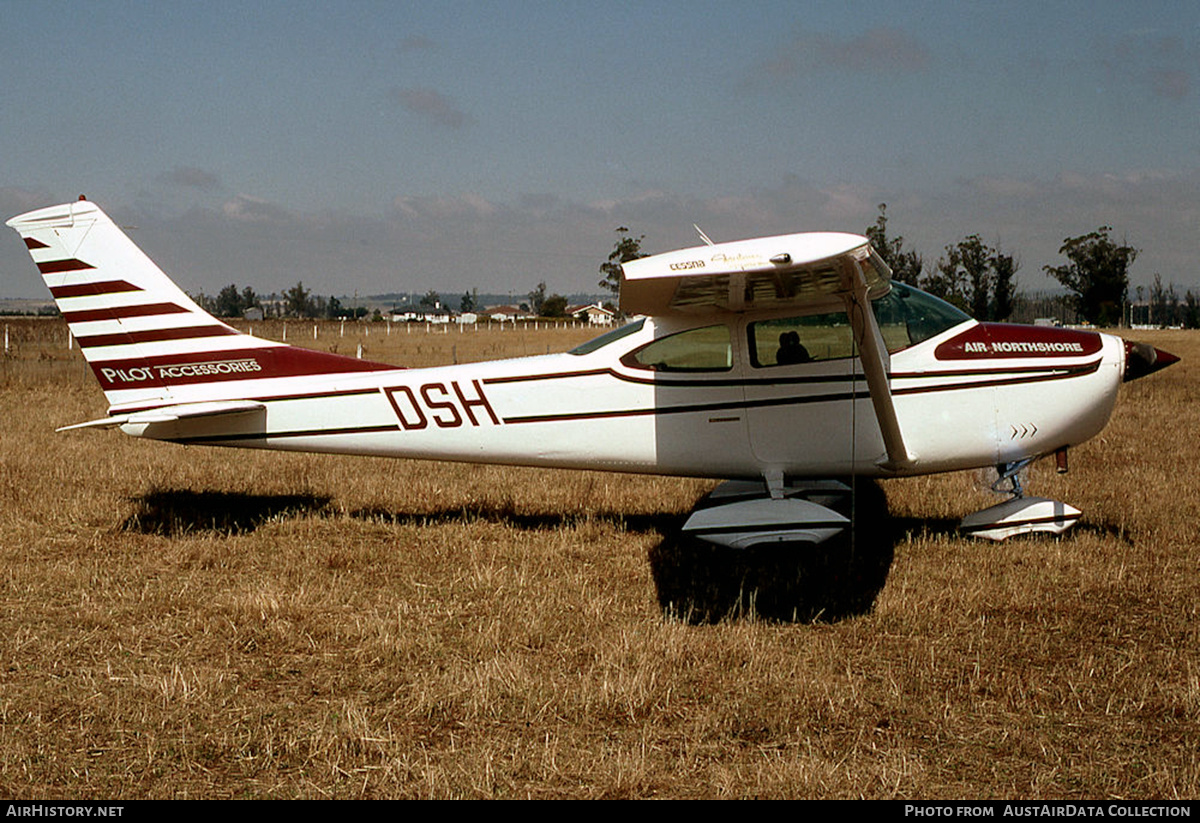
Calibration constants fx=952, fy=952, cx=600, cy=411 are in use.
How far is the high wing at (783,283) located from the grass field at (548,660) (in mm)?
1449

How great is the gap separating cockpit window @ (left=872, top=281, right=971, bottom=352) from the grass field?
5.32 feet

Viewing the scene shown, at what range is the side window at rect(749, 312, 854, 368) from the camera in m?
6.89

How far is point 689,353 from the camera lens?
716 cm

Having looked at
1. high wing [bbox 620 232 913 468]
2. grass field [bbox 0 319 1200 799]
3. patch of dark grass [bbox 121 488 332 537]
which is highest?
high wing [bbox 620 232 913 468]

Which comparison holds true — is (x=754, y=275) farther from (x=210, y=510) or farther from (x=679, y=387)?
(x=210, y=510)

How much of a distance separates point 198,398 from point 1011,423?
640 centimetres

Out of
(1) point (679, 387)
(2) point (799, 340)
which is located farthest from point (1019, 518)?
(1) point (679, 387)

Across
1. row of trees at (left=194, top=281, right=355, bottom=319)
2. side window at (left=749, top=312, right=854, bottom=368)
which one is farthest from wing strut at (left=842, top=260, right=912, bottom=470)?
row of trees at (left=194, top=281, right=355, bottom=319)

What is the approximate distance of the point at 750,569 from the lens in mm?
6879

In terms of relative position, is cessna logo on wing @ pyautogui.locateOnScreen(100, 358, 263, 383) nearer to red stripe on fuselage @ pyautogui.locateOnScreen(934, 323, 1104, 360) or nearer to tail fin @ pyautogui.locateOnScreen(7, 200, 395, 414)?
tail fin @ pyautogui.locateOnScreen(7, 200, 395, 414)

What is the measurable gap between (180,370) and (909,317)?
5.83m

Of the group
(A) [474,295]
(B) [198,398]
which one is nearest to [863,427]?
(B) [198,398]

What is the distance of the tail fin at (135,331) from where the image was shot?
25.4 feet

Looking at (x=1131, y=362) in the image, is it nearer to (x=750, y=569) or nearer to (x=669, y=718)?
(x=750, y=569)
